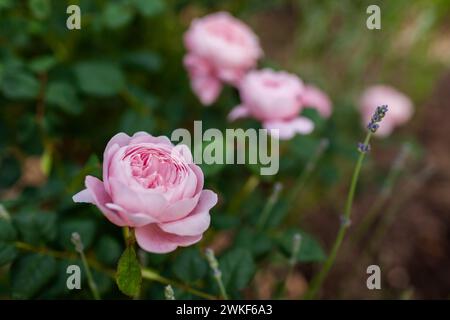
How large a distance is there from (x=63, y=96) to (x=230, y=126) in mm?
329

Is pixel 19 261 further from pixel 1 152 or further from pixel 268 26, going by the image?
pixel 268 26

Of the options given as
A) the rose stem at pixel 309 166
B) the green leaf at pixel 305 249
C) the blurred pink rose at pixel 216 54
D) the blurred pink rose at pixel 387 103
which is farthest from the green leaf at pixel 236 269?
the blurred pink rose at pixel 387 103

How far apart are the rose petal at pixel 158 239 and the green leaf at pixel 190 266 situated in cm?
16

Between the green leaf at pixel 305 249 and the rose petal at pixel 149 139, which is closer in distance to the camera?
the rose petal at pixel 149 139

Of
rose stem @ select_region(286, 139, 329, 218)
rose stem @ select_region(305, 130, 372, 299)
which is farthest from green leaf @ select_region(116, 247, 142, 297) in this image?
rose stem @ select_region(286, 139, 329, 218)

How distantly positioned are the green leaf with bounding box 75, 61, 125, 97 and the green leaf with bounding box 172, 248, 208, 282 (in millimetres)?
357

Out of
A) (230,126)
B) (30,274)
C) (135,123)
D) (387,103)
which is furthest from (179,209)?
(387,103)

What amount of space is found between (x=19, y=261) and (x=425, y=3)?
1.54 metres

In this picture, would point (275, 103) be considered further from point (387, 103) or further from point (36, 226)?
point (387, 103)

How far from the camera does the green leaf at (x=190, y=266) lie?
0.64m

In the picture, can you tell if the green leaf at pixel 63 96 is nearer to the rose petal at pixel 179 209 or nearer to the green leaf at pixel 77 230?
the green leaf at pixel 77 230
